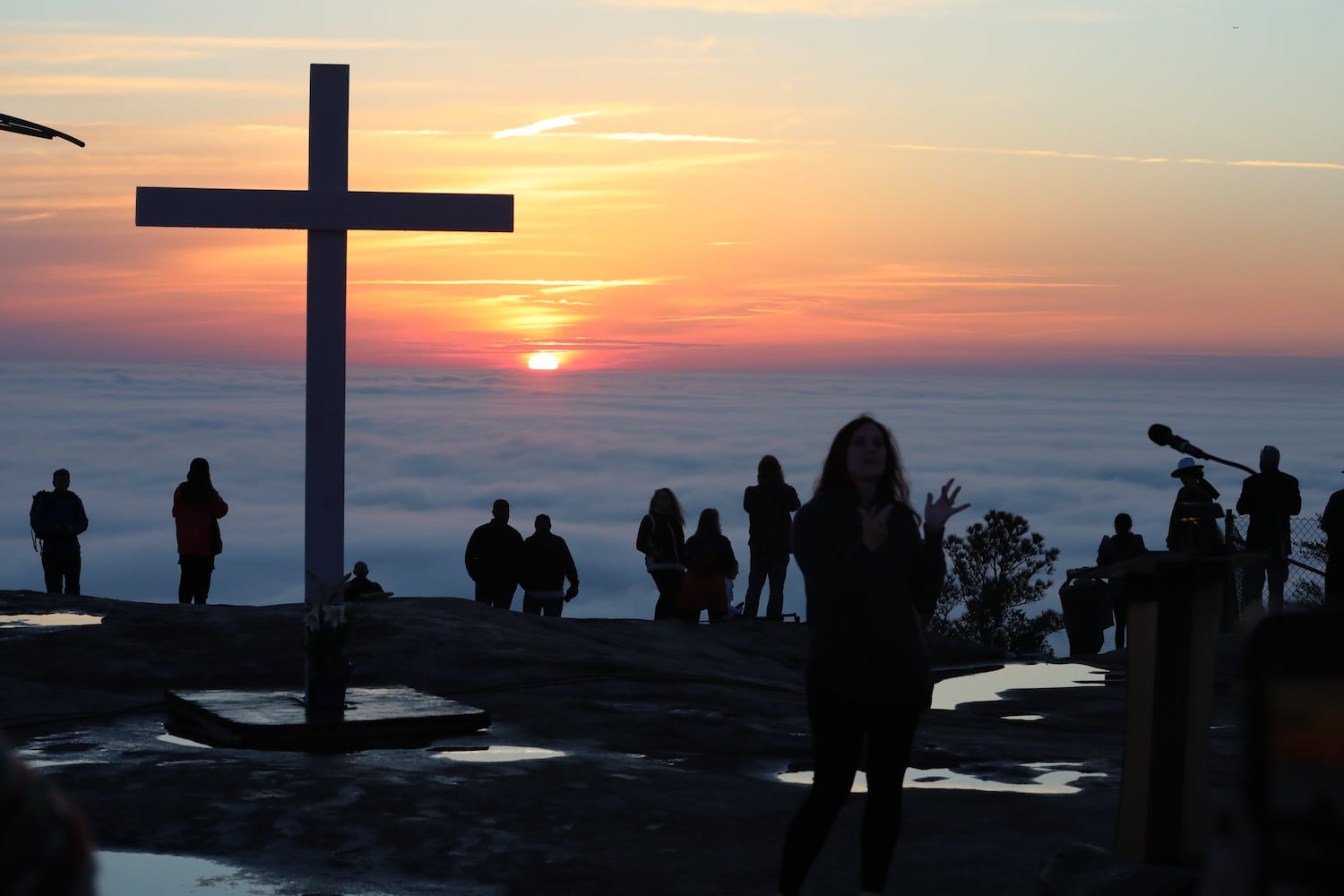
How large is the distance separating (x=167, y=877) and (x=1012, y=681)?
10.2 meters

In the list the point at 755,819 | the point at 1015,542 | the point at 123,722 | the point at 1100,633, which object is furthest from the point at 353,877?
the point at 1015,542

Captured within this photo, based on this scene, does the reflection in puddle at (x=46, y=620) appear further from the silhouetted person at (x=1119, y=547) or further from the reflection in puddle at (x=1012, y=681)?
the silhouetted person at (x=1119, y=547)

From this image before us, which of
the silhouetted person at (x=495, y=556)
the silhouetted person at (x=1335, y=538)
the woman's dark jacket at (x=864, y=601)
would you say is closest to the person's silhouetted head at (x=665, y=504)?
the silhouetted person at (x=495, y=556)

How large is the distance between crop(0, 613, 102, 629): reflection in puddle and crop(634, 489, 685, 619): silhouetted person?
16.9ft

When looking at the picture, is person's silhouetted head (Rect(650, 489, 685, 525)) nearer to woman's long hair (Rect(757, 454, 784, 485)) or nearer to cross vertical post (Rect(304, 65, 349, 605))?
woman's long hair (Rect(757, 454, 784, 485))

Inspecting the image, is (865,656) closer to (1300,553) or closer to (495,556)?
(495,556)

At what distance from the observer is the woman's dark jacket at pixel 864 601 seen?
16.9 ft

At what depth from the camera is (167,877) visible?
6305mm

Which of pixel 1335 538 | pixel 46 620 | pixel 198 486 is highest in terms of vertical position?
pixel 198 486

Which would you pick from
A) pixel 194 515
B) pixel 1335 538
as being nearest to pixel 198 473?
pixel 194 515

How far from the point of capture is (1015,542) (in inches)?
1757

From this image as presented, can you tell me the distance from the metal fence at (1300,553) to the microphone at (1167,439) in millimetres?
6724

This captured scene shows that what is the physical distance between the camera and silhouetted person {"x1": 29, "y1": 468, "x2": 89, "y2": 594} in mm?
16281

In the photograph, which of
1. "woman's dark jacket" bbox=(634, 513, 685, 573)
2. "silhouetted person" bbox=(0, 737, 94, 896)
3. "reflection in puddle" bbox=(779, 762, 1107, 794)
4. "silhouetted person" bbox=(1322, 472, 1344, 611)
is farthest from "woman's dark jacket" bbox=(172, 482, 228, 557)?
"silhouetted person" bbox=(0, 737, 94, 896)
